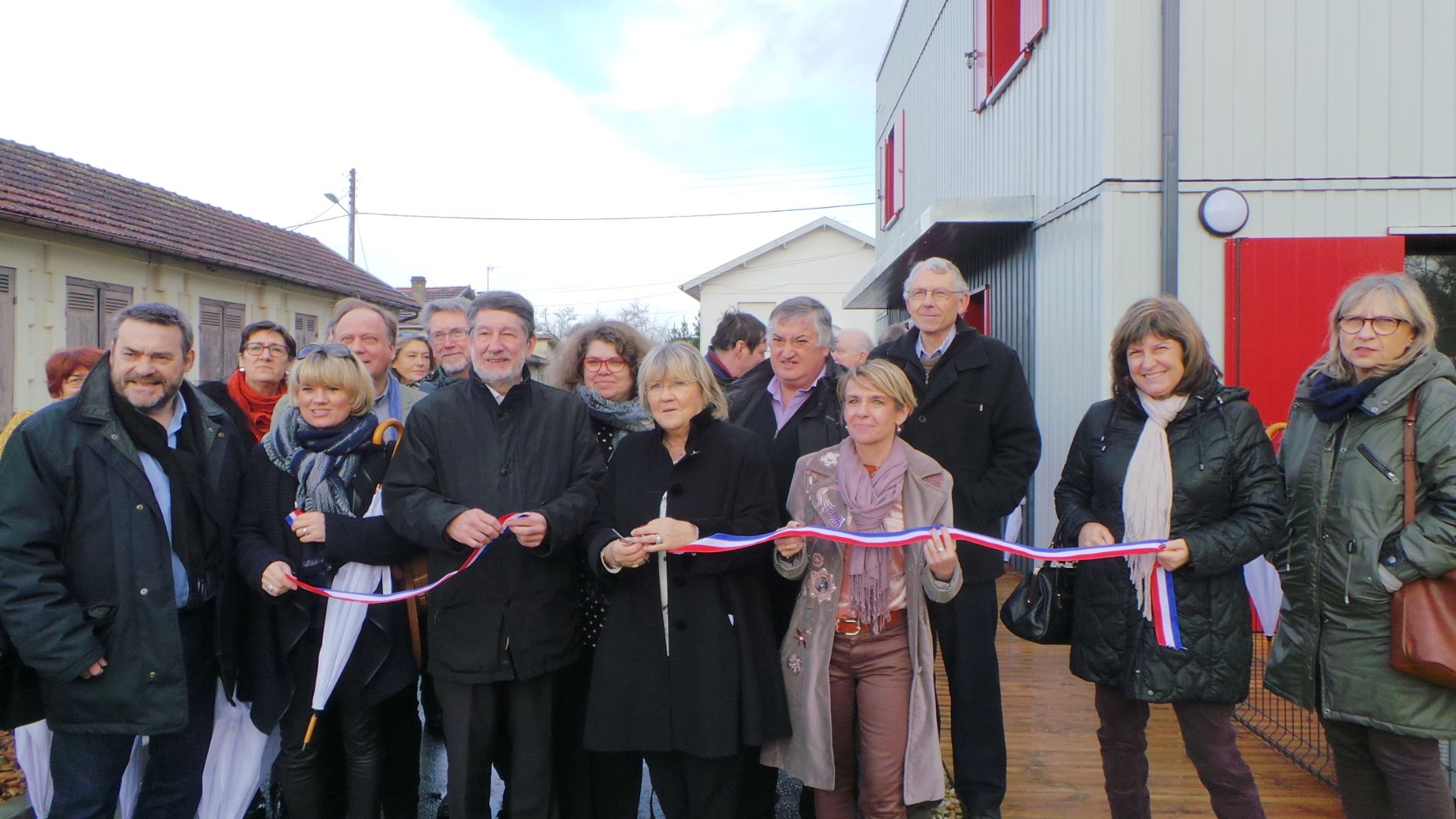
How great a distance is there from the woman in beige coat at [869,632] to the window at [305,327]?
19.8m

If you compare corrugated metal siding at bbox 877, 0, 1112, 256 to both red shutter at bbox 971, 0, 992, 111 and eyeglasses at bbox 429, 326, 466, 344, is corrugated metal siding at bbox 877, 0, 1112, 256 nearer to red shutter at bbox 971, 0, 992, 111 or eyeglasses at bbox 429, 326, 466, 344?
red shutter at bbox 971, 0, 992, 111

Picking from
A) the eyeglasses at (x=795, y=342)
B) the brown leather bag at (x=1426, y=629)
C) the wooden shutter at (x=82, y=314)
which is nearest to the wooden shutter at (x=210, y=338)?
the wooden shutter at (x=82, y=314)

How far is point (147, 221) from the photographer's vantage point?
54.1 ft

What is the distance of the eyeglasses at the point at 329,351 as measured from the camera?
137 inches

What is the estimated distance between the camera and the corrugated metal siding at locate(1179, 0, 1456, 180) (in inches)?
225

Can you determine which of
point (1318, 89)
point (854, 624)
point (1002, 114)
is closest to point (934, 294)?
point (854, 624)

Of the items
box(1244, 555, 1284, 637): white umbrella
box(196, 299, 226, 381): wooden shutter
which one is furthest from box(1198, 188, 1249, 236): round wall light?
box(196, 299, 226, 381): wooden shutter

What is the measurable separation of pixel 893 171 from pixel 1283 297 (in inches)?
386

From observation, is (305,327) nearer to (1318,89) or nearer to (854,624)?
(1318,89)

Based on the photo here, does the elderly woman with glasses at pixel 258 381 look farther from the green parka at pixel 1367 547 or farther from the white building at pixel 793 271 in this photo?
the white building at pixel 793 271

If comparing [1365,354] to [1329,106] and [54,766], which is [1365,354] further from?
[54,766]

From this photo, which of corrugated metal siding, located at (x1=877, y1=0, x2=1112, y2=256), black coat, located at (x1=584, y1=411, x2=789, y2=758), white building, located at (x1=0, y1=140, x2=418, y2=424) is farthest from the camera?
white building, located at (x1=0, y1=140, x2=418, y2=424)

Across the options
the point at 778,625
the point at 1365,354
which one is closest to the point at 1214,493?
the point at 1365,354

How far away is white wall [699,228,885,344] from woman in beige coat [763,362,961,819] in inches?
1254
